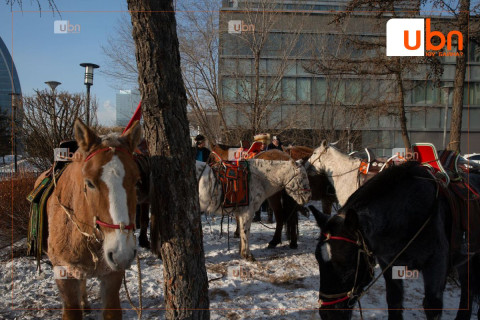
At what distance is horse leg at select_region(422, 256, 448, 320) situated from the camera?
274 centimetres

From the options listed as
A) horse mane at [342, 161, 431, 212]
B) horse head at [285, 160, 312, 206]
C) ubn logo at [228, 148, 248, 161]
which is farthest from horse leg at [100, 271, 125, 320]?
ubn logo at [228, 148, 248, 161]

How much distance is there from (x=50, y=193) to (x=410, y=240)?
3.40 m

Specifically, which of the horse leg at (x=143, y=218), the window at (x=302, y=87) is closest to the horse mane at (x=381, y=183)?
the horse leg at (x=143, y=218)

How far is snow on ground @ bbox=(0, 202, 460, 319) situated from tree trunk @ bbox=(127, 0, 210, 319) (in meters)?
1.61

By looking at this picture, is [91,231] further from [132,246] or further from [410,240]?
[410,240]

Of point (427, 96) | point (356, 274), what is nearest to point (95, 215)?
point (356, 274)

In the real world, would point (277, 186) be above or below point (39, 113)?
below

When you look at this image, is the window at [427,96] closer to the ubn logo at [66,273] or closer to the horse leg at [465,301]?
the horse leg at [465,301]

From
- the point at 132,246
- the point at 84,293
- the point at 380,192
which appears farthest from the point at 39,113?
the point at 380,192

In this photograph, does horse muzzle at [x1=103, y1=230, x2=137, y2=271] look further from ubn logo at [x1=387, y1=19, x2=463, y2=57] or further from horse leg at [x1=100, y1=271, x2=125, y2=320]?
ubn logo at [x1=387, y1=19, x2=463, y2=57]

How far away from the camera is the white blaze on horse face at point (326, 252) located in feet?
7.59

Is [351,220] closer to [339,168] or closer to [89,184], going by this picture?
[89,184]

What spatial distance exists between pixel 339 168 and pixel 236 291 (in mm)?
3280

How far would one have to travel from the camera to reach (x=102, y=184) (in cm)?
197
